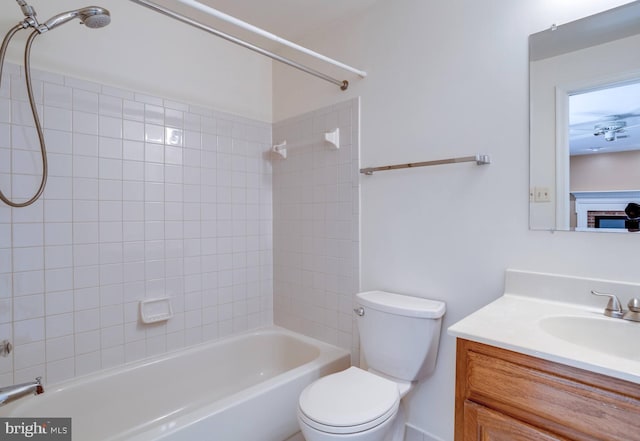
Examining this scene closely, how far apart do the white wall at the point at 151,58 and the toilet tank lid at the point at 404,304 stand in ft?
5.09

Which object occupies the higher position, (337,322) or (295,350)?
(337,322)

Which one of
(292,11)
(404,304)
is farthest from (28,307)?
(292,11)

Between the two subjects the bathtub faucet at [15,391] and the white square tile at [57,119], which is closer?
the bathtub faucet at [15,391]

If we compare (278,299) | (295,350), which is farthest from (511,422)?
(278,299)

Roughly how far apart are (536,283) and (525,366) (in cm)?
55

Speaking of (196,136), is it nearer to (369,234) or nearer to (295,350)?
(369,234)

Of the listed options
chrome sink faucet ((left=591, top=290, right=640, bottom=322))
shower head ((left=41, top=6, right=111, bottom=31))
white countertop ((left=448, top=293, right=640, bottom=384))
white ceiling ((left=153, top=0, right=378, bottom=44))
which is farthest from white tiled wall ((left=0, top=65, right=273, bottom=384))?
chrome sink faucet ((left=591, top=290, right=640, bottom=322))

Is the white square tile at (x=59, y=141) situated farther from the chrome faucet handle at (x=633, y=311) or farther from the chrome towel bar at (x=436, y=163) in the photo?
the chrome faucet handle at (x=633, y=311)

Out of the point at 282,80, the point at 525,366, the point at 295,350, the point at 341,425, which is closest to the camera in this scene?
the point at 525,366

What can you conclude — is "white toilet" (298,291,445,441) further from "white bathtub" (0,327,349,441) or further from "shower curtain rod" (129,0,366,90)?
"shower curtain rod" (129,0,366,90)

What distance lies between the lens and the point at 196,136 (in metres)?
2.17

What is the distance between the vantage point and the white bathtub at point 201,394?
4.77 ft

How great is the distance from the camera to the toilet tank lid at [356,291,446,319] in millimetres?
1541

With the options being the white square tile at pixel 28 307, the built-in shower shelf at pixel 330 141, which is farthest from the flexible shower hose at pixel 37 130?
the built-in shower shelf at pixel 330 141
